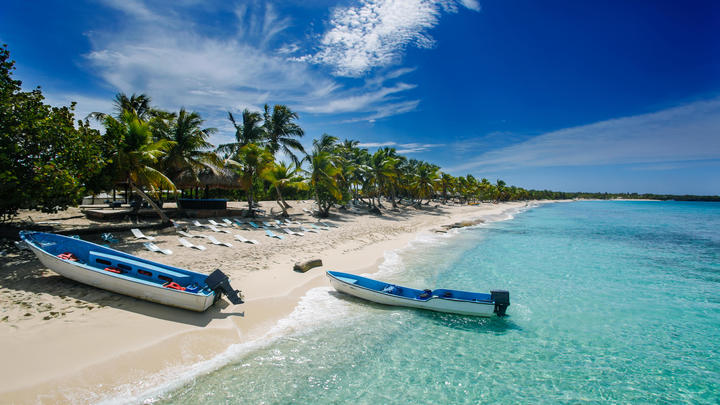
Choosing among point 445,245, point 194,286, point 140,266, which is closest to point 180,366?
point 194,286

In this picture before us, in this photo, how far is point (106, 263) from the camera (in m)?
7.85

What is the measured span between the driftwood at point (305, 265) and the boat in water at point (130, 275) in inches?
141

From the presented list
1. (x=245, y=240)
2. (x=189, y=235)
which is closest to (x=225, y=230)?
(x=189, y=235)

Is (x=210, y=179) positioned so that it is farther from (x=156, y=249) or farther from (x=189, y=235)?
(x=156, y=249)

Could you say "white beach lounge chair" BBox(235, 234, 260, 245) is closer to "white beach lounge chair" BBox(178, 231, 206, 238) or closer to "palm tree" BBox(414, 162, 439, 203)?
"white beach lounge chair" BBox(178, 231, 206, 238)

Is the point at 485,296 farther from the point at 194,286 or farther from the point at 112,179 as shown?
the point at 112,179

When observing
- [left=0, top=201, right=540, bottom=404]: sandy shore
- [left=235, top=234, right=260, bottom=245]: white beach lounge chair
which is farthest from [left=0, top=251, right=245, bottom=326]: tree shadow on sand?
[left=235, top=234, right=260, bottom=245]: white beach lounge chair

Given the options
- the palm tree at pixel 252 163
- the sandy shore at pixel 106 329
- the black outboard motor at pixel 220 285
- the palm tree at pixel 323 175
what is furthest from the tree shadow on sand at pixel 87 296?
the palm tree at pixel 323 175

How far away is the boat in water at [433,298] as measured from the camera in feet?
26.6

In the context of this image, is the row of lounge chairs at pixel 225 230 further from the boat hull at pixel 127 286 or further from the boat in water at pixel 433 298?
the boat in water at pixel 433 298

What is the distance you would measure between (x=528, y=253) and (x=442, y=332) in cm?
1353

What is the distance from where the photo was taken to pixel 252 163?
69.0ft

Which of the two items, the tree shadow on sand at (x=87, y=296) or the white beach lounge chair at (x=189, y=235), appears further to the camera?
the white beach lounge chair at (x=189, y=235)

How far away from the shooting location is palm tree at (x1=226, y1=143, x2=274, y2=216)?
20.7m
